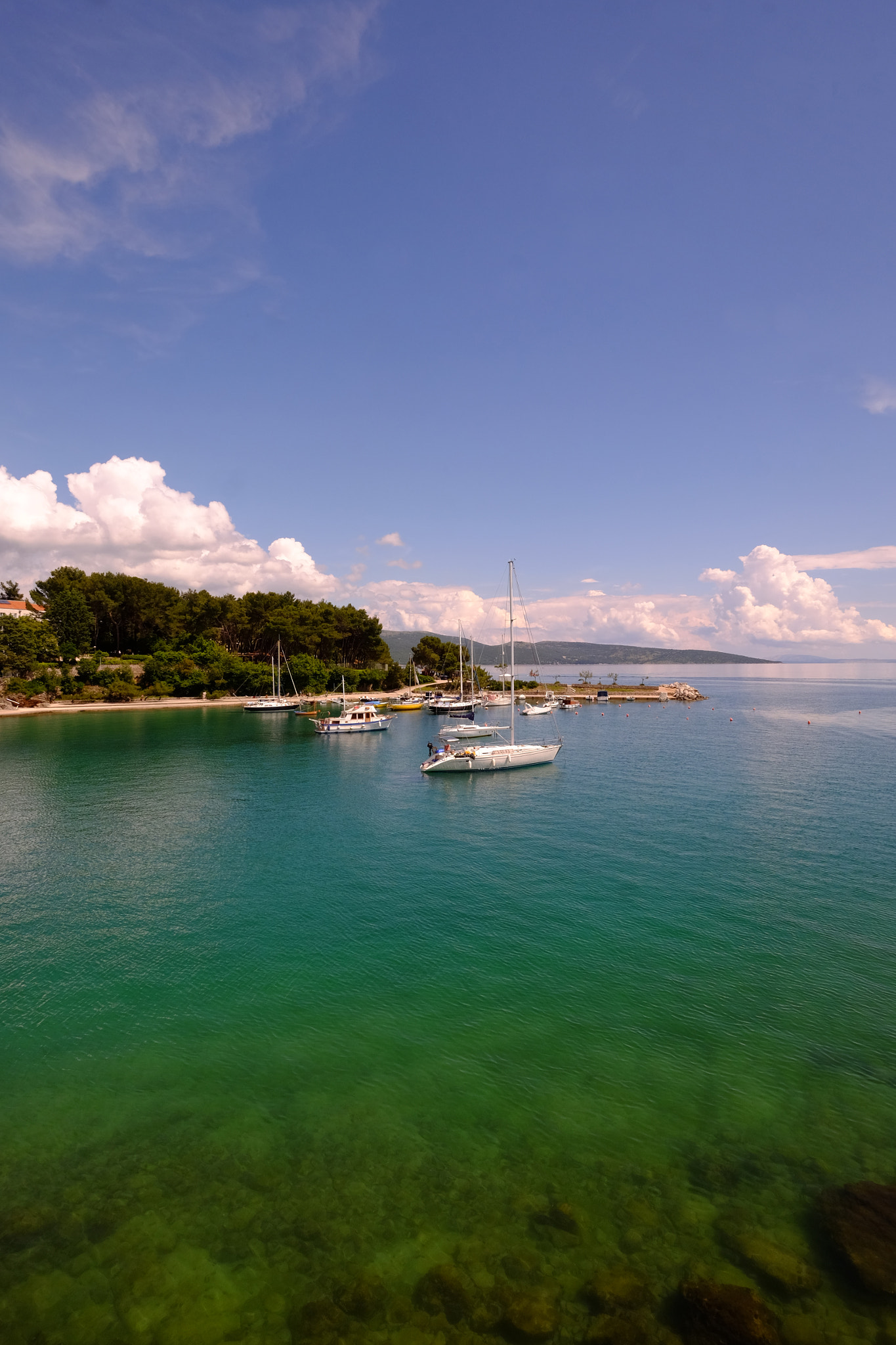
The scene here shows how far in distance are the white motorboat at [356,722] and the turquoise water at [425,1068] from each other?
4952cm

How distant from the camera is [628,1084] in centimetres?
1577

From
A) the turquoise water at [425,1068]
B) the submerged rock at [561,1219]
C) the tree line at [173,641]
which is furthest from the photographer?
the tree line at [173,641]

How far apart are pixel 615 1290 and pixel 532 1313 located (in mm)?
1543

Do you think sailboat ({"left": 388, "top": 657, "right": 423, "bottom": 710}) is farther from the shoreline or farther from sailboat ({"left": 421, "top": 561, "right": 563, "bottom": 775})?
sailboat ({"left": 421, "top": 561, "right": 563, "bottom": 775})

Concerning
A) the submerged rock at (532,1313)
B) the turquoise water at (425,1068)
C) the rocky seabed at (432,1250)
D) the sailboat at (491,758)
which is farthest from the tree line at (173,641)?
the submerged rock at (532,1313)

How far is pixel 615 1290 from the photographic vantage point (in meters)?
10.2

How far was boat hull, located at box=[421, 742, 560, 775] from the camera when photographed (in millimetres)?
59625

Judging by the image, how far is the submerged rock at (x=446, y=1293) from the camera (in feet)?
32.6

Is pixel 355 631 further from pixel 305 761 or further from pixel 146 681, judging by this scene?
pixel 305 761

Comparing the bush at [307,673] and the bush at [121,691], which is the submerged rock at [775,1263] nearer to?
the bush at [121,691]

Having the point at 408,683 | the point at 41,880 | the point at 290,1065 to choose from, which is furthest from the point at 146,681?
the point at 290,1065

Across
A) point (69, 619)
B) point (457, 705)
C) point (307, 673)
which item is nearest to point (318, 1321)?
point (457, 705)

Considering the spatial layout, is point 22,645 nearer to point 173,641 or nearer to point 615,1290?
point 173,641

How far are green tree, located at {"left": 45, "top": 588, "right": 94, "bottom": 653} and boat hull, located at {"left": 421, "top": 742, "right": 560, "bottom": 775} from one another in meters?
94.5
